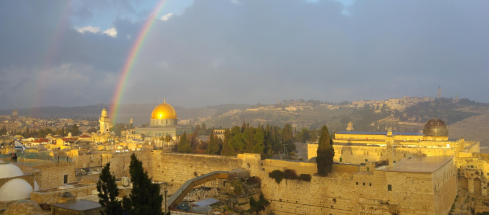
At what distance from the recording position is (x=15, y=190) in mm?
12797

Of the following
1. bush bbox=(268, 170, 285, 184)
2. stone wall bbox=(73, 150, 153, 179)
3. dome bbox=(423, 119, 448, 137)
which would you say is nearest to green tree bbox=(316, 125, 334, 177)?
bush bbox=(268, 170, 285, 184)

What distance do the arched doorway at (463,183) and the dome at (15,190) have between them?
84.7 feet

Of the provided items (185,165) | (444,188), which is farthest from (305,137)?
(444,188)

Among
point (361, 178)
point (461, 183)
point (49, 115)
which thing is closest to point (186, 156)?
point (361, 178)

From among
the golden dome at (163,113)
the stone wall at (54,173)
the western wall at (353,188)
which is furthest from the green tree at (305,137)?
the stone wall at (54,173)

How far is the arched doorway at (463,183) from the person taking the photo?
24.8 meters

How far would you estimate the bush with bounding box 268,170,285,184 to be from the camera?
2344 cm

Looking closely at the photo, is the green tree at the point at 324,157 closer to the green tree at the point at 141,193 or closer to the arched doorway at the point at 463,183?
the arched doorway at the point at 463,183

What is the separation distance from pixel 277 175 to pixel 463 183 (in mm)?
13184

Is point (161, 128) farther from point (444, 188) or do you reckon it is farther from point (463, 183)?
point (444, 188)

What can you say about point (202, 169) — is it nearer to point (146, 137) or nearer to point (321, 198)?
point (321, 198)

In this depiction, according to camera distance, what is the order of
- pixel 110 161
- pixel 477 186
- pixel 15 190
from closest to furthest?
pixel 15 190, pixel 477 186, pixel 110 161

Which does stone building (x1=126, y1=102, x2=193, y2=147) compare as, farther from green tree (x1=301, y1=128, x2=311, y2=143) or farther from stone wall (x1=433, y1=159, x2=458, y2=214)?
stone wall (x1=433, y1=159, x2=458, y2=214)

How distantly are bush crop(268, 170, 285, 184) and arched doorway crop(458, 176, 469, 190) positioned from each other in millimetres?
12617
